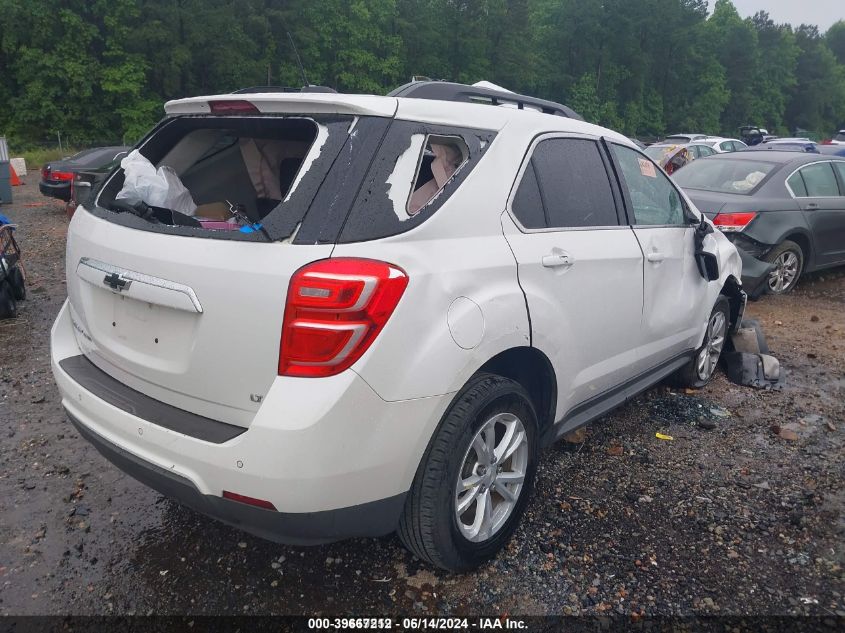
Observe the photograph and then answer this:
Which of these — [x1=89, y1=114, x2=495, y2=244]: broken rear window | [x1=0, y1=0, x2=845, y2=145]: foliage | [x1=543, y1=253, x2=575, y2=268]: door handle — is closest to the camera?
[x1=89, y1=114, x2=495, y2=244]: broken rear window

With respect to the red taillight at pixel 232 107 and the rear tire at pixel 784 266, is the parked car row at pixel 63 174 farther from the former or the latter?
the rear tire at pixel 784 266

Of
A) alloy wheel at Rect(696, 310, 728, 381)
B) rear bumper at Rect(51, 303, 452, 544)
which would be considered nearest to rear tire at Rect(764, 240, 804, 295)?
alloy wheel at Rect(696, 310, 728, 381)

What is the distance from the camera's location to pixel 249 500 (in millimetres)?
2033

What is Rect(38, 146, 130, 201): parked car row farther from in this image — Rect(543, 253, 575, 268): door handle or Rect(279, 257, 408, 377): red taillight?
Rect(279, 257, 408, 377): red taillight

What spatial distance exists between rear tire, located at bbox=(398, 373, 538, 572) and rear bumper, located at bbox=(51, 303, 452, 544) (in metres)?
0.10

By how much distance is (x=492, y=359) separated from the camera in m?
2.49

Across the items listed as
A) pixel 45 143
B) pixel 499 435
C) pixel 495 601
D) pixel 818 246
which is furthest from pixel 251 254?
pixel 45 143

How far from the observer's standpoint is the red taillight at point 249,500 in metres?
2.02

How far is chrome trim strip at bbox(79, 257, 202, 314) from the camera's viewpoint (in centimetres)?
210

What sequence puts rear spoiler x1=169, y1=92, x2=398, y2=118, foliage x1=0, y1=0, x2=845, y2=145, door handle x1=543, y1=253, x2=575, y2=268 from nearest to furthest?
1. rear spoiler x1=169, y1=92, x2=398, y2=118
2. door handle x1=543, y1=253, x2=575, y2=268
3. foliage x1=0, y1=0, x2=845, y2=145

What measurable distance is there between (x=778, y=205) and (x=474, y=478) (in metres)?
6.08

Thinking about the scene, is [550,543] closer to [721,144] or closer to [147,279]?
[147,279]

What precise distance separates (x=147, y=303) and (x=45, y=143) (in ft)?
125

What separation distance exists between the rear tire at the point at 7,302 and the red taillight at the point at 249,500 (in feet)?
16.7
